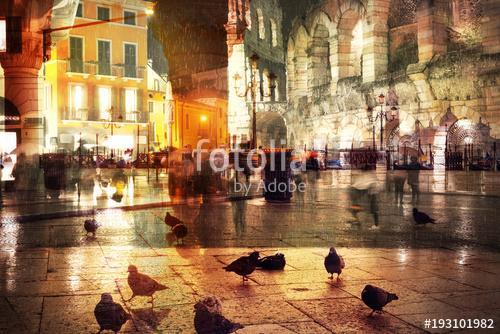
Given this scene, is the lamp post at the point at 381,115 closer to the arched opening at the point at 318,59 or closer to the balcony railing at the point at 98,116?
the arched opening at the point at 318,59

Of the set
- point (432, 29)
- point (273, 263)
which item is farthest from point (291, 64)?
point (273, 263)

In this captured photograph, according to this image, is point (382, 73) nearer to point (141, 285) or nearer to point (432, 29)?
point (432, 29)

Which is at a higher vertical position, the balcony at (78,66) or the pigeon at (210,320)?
the balcony at (78,66)

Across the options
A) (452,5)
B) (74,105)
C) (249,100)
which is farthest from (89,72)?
(452,5)

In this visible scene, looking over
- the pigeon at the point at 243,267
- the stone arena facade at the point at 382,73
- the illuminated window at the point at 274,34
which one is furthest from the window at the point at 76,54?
the pigeon at the point at 243,267

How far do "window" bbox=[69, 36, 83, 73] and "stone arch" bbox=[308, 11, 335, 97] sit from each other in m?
18.1

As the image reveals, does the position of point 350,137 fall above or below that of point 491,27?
below

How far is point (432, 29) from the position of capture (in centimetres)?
2528

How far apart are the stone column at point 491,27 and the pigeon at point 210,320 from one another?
2132cm

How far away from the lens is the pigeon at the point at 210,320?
360 cm

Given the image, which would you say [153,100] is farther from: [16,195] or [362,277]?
[362,277]

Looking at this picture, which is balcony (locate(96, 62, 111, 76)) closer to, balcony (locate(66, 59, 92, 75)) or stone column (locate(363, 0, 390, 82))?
balcony (locate(66, 59, 92, 75))

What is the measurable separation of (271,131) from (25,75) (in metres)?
30.2

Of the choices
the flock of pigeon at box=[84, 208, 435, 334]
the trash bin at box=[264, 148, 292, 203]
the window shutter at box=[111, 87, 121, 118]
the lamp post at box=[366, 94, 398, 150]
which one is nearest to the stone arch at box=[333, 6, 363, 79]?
the lamp post at box=[366, 94, 398, 150]
